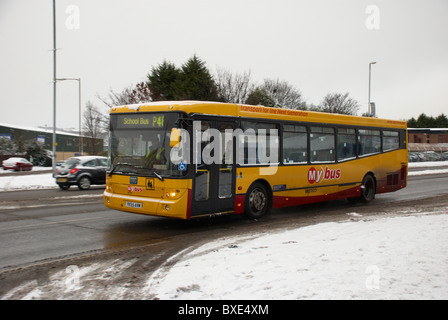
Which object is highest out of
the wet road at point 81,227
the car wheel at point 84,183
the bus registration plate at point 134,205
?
the bus registration plate at point 134,205

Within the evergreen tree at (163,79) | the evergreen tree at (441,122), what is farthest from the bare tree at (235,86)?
the evergreen tree at (441,122)

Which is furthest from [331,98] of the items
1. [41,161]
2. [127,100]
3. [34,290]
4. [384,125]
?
[34,290]

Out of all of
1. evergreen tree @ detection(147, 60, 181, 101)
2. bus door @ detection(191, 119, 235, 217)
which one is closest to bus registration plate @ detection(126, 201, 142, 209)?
bus door @ detection(191, 119, 235, 217)

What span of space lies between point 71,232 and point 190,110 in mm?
3814

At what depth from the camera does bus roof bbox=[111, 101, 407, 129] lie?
993cm

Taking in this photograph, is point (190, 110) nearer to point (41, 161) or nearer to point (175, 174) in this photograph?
point (175, 174)

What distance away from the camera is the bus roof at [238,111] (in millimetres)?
9930

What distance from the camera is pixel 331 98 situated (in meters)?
71.2

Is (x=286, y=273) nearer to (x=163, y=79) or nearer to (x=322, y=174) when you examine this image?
(x=322, y=174)

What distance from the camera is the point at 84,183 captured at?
21453 millimetres

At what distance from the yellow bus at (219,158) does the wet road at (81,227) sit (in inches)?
21.0

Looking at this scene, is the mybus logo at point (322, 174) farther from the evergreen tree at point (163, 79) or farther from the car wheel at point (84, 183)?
the evergreen tree at point (163, 79)

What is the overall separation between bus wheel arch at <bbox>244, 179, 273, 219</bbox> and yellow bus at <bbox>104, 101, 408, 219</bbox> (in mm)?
27

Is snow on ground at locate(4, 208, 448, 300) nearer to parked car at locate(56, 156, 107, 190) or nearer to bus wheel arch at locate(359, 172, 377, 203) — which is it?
bus wheel arch at locate(359, 172, 377, 203)
